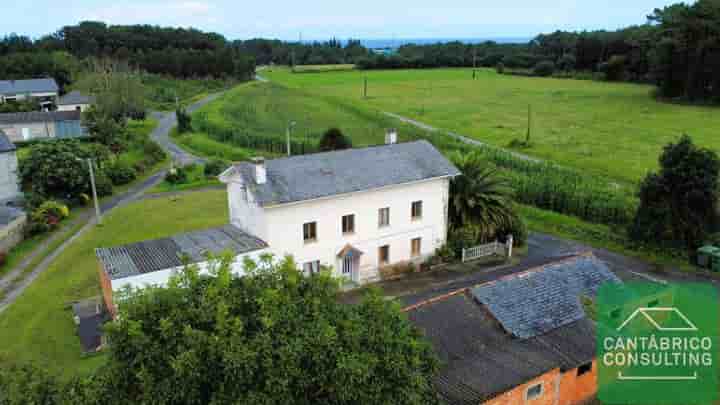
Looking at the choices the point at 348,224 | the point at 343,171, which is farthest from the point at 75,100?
the point at 348,224

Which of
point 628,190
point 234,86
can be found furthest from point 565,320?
point 234,86

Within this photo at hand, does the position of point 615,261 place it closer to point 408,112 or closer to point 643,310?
point 643,310

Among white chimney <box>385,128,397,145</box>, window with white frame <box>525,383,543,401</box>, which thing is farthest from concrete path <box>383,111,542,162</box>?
window with white frame <box>525,383,543,401</box>

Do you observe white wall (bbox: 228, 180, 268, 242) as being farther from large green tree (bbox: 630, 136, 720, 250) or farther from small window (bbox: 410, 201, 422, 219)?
large green tree (bbox: 630, 136, 720, 250)

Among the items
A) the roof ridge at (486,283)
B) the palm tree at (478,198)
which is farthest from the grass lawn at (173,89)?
the roof ridge at (486,283)

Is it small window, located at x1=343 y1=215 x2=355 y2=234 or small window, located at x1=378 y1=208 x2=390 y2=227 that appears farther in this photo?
small window, located at x1=378 y1=208 x2=390 y2=227

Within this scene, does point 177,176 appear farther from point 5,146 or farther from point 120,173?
point 5,146
